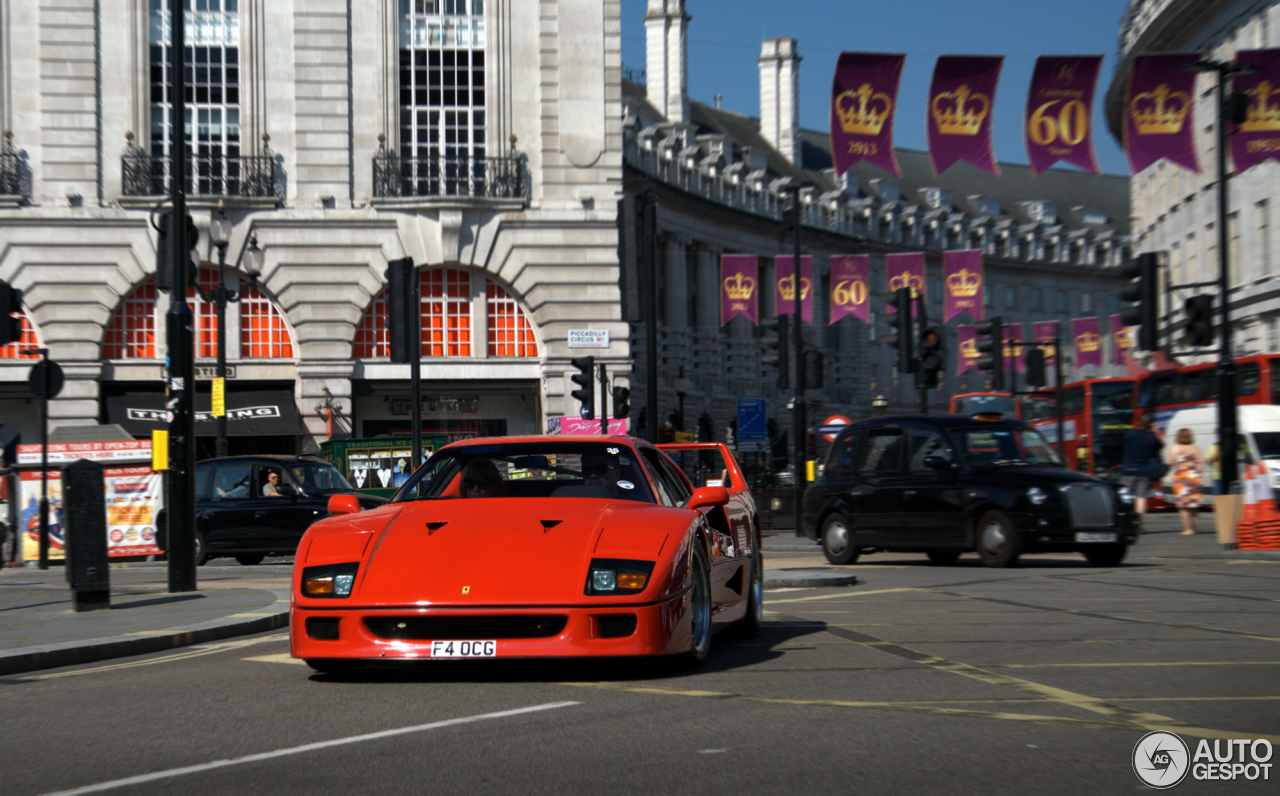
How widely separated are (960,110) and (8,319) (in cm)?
1662

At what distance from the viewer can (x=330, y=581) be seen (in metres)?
6.98

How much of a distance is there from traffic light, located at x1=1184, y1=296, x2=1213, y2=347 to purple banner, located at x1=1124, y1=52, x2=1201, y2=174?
6919 mm

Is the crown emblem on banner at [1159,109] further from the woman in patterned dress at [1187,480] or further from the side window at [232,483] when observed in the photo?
the side window at [232,483]

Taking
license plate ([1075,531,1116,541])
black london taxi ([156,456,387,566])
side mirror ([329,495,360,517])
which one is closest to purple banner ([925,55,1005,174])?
license plate ([1075,531,1116,541])

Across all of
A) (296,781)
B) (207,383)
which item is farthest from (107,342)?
(296,781)

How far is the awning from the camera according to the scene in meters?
35.9

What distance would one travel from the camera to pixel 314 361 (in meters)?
36.6

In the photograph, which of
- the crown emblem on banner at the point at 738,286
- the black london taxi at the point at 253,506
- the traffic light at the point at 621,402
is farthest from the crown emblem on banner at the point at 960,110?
the crown emblem on banner at the point at 738,286

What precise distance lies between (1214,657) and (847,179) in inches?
3283

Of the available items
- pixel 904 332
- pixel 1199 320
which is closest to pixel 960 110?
pixel 904 332

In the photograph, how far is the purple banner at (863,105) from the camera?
2547 cm

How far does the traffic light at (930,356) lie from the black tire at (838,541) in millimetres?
5988

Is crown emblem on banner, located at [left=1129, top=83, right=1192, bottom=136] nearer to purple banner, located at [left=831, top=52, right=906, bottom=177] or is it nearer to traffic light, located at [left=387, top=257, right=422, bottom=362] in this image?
purple banner, located at [left=831, top=52, right=906, bottom=177]

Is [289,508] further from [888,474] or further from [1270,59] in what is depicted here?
[1270,59]
